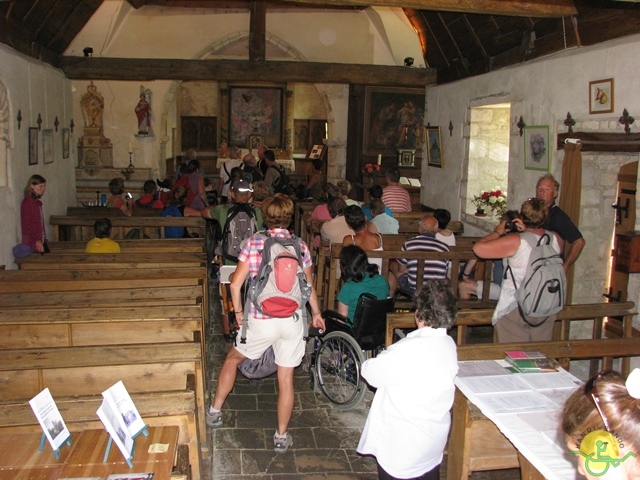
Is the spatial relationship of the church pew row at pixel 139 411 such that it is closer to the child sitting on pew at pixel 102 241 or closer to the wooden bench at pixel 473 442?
the wooden bench at pixel 473 442

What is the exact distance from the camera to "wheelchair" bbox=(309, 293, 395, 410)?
5.24 meters


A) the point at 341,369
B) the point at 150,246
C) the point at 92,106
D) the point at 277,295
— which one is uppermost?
Answer: the point at 92,106

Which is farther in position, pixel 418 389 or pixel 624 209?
pixel 624 209

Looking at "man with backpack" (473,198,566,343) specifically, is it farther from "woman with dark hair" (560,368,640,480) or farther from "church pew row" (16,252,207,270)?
"church pew row" (16,252,207,270)

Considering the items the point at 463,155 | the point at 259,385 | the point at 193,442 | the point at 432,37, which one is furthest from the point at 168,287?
the point at 432,37

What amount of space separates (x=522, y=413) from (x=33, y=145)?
329 inches

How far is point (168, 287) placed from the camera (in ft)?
18.7

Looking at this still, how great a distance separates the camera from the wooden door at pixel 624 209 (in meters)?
6.82

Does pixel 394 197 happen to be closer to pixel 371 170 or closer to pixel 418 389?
pixel 371 170

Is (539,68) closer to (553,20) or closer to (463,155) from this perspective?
(553,20)

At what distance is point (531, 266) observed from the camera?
471 centimetres

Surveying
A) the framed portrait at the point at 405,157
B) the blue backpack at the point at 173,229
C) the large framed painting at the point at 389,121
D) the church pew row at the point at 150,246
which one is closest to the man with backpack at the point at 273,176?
the blue backpack at the point at 173,229

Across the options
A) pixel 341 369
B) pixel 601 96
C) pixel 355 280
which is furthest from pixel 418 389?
pixel 601 96

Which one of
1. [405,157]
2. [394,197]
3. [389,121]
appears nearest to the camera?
[394,197]
